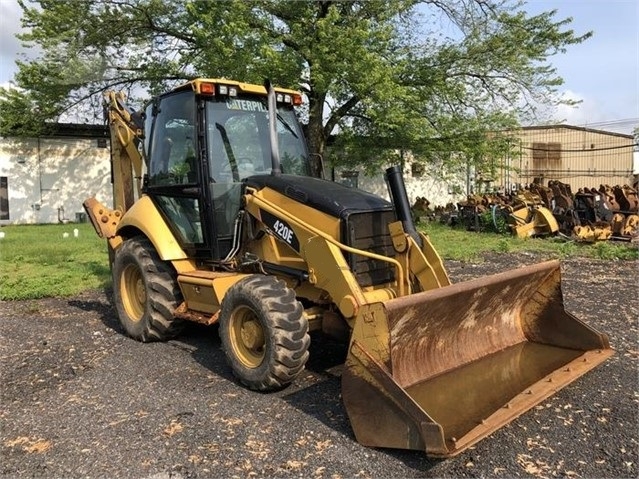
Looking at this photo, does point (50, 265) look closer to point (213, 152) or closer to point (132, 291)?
point (132, 291)

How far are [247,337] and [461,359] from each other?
5.54 ft

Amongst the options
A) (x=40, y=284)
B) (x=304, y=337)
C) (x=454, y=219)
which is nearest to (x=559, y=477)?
(x=304, y=337)

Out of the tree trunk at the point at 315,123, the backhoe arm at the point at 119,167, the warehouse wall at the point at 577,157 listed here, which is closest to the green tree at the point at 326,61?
the tree trunk at the point at 315,123

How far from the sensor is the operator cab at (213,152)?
18.3 feet

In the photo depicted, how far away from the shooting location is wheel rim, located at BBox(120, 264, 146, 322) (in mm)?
6418

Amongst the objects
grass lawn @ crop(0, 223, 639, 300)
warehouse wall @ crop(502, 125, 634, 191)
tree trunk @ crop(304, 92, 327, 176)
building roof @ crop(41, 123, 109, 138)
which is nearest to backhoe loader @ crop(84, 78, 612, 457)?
grass lawn @ crop(0, 223, 639, 300)

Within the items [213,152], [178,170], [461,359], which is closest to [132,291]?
[178,170]

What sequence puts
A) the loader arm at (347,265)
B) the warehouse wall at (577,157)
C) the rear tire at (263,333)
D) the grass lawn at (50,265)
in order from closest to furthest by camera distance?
the rear tire at (263,333)
the loader arm at (347,265)
the grass lawn at (50,265)
the warehouse wall at (577,157)

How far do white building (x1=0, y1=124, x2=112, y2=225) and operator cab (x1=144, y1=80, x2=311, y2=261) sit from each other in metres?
18.6

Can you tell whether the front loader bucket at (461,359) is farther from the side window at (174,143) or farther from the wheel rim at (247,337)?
the side window at (174,143)

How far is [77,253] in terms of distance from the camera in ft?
42.9

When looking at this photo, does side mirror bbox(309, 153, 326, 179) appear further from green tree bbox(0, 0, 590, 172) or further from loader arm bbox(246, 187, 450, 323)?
green tree bbox(0, 0, 590, 172)

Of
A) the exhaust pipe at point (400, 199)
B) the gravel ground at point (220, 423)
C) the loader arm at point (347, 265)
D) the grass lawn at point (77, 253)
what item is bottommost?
the gravel ground at point (220, 423)

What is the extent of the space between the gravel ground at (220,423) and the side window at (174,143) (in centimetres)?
170
